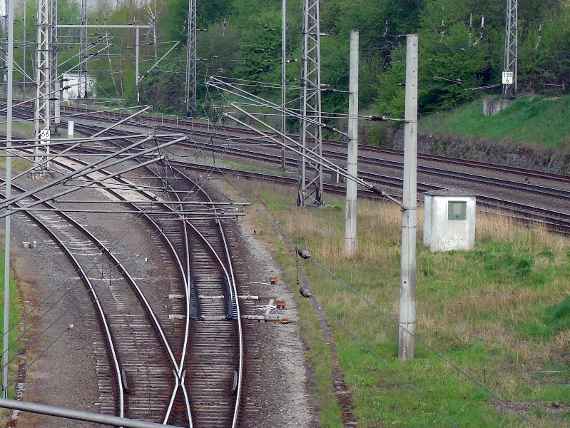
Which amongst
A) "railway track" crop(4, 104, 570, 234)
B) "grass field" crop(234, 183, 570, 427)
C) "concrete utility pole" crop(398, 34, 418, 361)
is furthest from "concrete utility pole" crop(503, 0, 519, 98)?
"concrete utility pole" crop(398, 34, 418, 361)

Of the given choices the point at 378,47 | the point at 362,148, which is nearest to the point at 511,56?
the point at 362,148

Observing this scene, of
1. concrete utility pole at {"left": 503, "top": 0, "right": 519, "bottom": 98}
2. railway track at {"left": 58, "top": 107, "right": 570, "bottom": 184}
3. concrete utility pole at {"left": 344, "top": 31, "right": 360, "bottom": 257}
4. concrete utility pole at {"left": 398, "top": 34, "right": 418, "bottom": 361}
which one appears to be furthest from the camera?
concrete utility pole at {"left": 503, "top": 0, "right": 519, "bottom": 98}

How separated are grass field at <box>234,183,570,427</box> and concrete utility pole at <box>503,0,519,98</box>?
14.5m

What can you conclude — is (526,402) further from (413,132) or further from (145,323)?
(145,323)

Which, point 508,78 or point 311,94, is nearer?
point 311,94

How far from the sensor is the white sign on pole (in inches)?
1585

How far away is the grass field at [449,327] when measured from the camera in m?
12.4

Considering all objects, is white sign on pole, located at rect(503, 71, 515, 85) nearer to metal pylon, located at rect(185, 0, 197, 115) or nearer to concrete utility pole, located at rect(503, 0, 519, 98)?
concrete utility pole, located at rect(503, 0, 519, 98)

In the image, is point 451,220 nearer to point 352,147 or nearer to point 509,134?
point 352,147

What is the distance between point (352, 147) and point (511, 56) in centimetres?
2509

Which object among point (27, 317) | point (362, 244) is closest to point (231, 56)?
point (362, 244)

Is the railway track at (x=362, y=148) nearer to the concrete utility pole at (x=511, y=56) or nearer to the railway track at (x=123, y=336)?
the concrete utility pole at (x=511, y=56)

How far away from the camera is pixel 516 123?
40.1 m

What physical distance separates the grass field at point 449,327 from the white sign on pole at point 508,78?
638 inches
